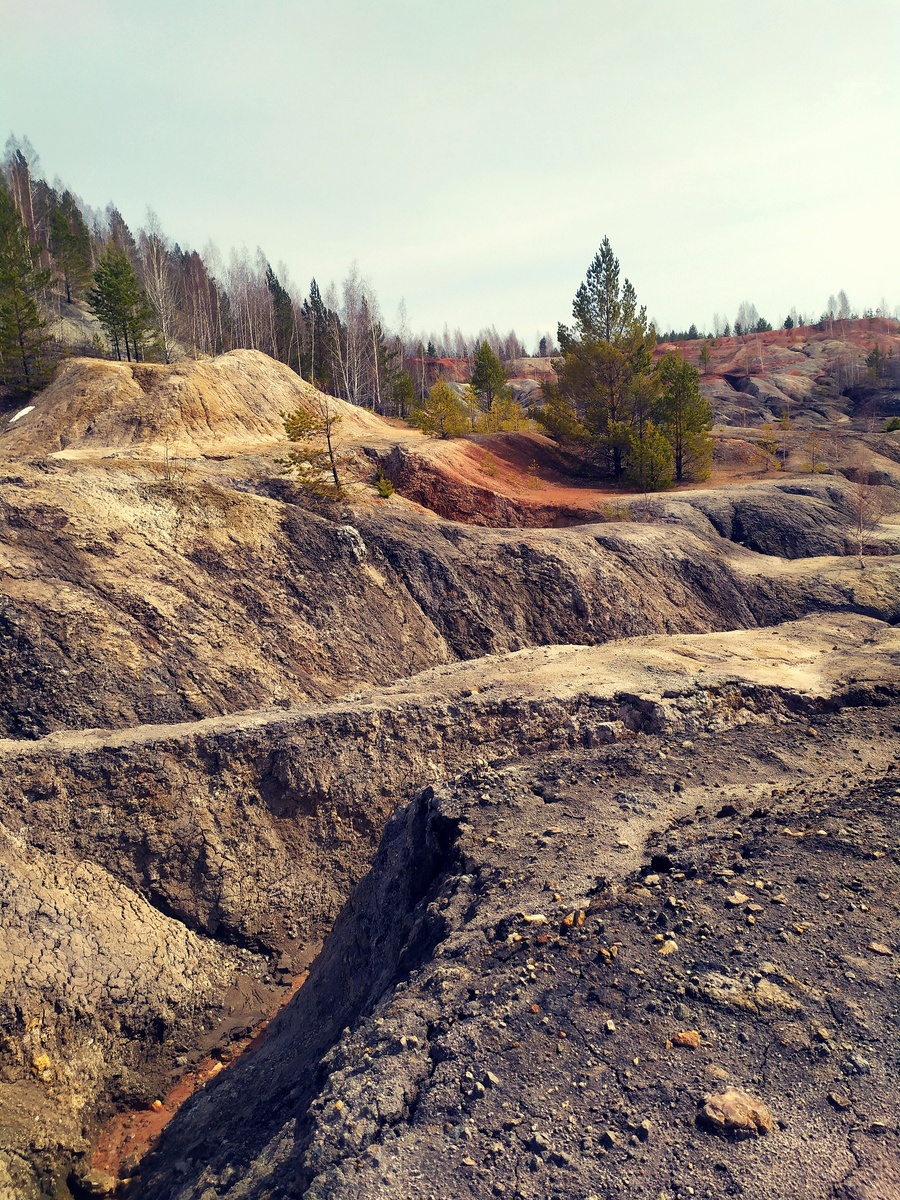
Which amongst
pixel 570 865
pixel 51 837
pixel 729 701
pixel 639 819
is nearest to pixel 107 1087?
pixel 51 837

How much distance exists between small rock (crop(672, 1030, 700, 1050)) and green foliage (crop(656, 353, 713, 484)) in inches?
1059

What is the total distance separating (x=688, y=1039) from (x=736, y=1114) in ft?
2.20

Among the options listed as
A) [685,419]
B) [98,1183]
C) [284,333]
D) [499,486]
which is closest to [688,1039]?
[98,1183]

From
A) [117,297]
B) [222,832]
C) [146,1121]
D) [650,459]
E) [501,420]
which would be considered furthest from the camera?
[117,297]

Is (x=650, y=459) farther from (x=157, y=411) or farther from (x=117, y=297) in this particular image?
(x=117, y=297)

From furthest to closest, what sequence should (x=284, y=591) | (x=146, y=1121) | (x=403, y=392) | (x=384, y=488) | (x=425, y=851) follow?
(x=403, y=392) → (x=384, y=488) → (x=284, y=591) → (x=425, y=851) → (x=146, y=1121)

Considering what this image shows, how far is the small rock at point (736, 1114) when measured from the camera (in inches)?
189

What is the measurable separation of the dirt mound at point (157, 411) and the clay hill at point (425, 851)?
3.69 m

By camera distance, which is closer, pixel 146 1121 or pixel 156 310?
pixel 146 1121

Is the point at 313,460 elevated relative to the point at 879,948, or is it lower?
elevated

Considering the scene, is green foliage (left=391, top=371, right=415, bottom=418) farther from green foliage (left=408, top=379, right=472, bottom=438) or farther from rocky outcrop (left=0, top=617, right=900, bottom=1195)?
rocky outcrop (left=0, top=617, right=900, bottom=1195)

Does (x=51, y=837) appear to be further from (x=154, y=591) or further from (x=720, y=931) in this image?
(x=720, y=931)

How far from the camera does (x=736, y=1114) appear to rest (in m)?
4.85

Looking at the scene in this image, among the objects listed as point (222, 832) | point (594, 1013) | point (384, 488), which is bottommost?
point (222, 832)
